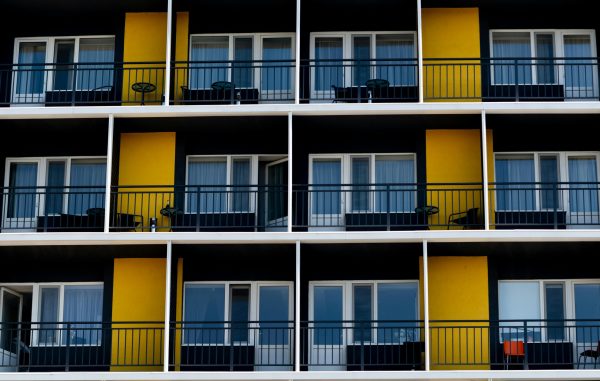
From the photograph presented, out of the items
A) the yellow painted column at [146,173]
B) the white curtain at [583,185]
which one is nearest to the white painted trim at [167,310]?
the yellow painted column at [146,173]

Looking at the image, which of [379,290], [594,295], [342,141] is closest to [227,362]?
[379,290]

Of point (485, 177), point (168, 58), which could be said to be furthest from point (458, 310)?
point (168, 58)

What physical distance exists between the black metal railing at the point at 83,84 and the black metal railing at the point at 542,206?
8383 millimetres

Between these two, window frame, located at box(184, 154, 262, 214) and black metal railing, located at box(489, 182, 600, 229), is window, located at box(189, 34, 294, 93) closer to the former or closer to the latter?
window frame, located at box(184, 154, 262, 214)

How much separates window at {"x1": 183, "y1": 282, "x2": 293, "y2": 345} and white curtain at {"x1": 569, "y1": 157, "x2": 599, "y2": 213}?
6965 millimetres

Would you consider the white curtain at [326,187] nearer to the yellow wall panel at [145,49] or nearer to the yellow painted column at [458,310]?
the yellow painted column at [458,310]

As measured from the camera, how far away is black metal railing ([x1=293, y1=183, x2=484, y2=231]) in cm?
3103

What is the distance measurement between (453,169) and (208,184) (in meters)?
5.78

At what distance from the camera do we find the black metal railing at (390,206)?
31031 millimetres

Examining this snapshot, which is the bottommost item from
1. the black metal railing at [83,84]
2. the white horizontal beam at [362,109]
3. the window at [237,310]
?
the window at [237,310]

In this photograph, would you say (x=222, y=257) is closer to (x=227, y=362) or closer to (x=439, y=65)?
(x=227, y=362)

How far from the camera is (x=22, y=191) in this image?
32.4m

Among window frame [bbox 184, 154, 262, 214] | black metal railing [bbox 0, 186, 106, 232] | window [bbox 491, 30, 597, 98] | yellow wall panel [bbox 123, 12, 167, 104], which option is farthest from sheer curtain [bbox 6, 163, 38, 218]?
window [bbox 491, 30, 597, 98]

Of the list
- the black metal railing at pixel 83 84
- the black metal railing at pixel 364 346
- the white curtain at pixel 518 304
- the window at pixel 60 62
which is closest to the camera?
the black metal railing at pixel 364 346
